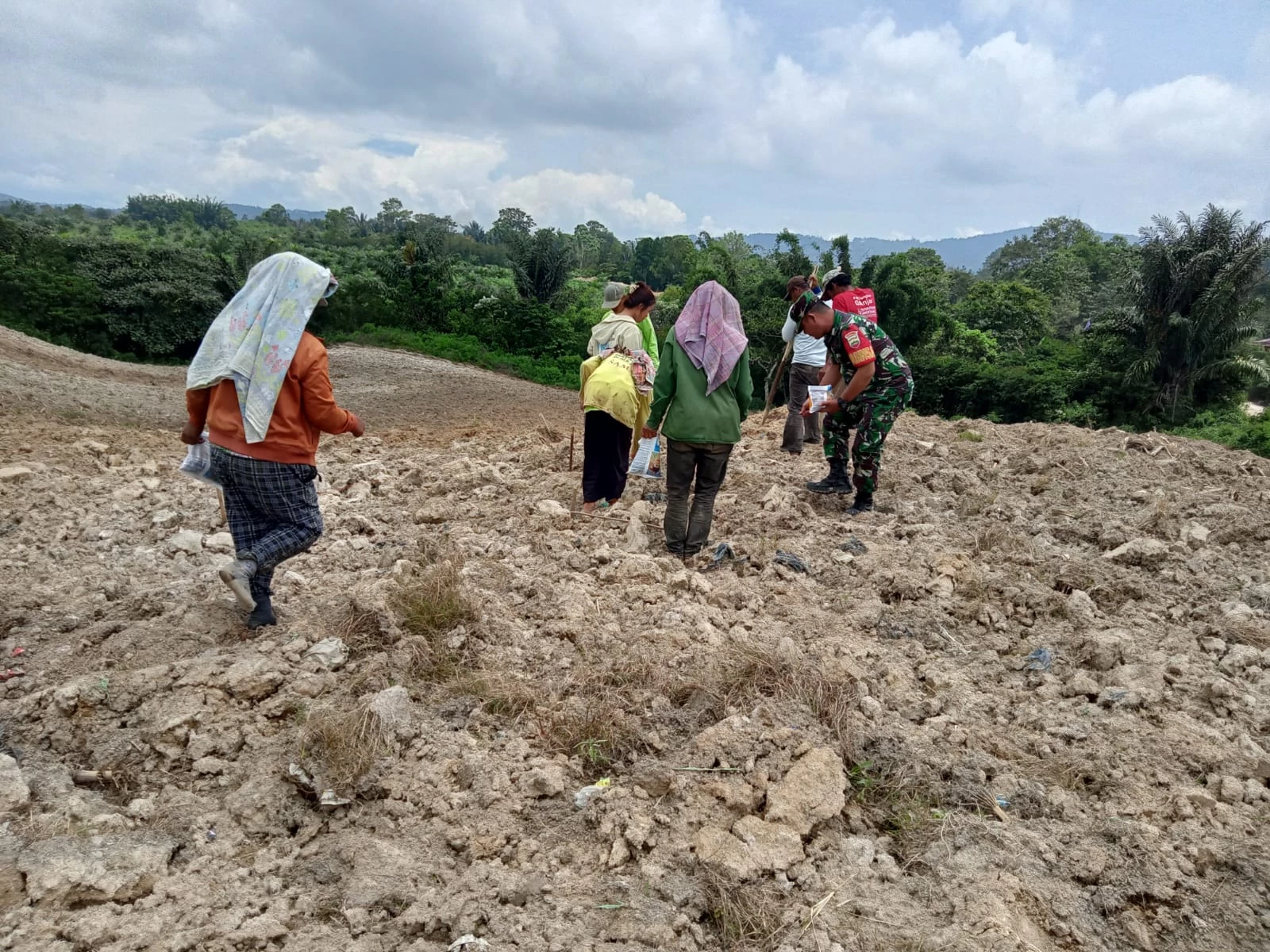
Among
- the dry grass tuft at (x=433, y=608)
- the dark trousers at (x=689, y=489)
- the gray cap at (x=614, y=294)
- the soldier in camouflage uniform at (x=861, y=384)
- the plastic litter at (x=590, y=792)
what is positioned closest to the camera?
the plastic litter at (x=590, y=792)

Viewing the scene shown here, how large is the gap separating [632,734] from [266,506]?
5.38 feet

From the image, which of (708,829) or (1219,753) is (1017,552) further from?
(708,829)

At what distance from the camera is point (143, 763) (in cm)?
236

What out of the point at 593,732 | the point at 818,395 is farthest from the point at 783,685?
the point at 818,395

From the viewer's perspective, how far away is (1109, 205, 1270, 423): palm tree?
15.9 m

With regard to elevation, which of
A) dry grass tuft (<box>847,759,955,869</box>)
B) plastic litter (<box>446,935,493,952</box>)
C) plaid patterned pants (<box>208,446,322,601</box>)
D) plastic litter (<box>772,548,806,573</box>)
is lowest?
plastic litter (<box>446,935,493,952</box>)

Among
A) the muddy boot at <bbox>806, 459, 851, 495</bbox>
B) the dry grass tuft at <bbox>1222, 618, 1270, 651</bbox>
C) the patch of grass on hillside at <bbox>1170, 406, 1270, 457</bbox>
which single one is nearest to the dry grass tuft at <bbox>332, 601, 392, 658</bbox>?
the muddy boot at <bbox>806, 459, 851, 495</bbox>

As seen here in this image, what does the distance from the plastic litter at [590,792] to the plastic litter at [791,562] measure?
6.39 ft

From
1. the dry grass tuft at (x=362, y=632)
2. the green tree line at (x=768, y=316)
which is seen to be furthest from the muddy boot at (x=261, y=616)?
the green tree line at (x=768, y=316)

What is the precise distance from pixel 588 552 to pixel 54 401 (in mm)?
7467

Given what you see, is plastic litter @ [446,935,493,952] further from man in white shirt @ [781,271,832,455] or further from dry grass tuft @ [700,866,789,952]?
man in white shirt @ [781,271,832,455]

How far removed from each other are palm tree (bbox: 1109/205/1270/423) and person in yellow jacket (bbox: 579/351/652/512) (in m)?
16.6

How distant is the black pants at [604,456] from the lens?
4.52 m

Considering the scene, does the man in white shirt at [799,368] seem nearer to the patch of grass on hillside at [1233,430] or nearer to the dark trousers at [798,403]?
the dark trousers at [798,403]
